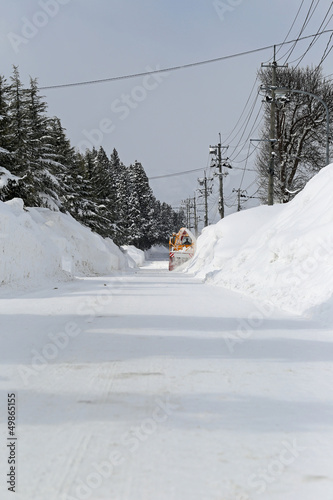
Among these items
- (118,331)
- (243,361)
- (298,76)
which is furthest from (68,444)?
(298,76)

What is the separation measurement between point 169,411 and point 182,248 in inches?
1667

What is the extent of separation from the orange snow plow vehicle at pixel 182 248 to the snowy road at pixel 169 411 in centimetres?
3695

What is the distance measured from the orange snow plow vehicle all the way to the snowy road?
121 ft

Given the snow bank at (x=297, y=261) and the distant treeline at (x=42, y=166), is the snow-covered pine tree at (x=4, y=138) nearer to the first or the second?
the distant treeline at (x=42, y=166)

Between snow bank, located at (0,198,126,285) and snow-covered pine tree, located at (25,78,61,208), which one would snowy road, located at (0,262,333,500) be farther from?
snow-covered pine tree, located at (25,78,61,208)

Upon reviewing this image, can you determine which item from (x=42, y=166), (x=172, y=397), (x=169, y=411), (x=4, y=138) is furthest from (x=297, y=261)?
(x=42, y=166)

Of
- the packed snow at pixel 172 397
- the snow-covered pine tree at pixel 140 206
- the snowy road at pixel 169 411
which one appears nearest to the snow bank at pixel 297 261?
the packed snow at pixel 172 397

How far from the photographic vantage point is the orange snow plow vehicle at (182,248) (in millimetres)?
43938

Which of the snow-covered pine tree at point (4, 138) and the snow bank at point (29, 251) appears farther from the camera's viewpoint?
the snow-covered pine tree at point (4, 138)

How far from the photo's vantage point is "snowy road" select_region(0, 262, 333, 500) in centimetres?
241

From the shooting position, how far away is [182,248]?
45.7m

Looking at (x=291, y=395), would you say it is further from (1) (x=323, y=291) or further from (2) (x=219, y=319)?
(1) (x=323, y=291)

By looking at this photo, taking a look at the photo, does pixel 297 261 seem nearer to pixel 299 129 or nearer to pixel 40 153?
pixel 40 153

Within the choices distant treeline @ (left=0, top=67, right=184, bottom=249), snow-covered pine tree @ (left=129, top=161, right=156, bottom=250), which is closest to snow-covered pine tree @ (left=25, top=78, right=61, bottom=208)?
distant treeline @ (left=0, top=67, right=184, bottom=249)
